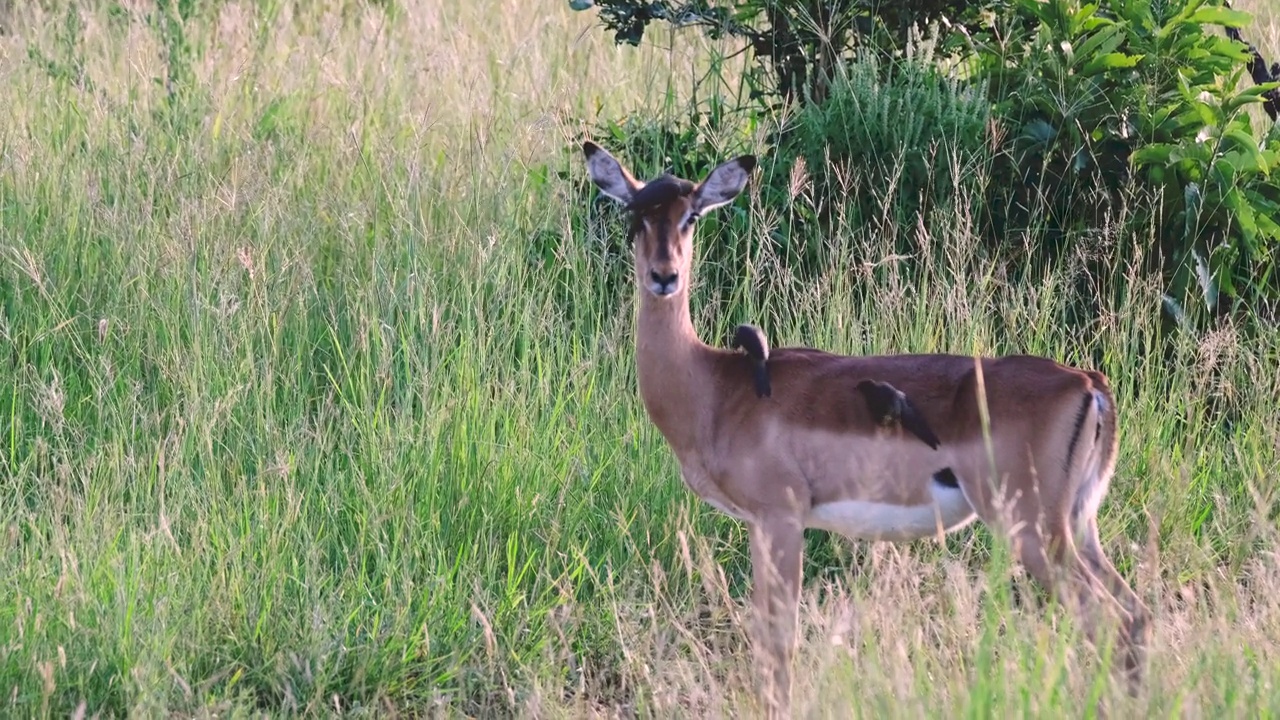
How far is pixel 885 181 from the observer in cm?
560

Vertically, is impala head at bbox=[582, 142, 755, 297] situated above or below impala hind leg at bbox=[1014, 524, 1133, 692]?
above

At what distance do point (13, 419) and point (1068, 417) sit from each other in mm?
2972

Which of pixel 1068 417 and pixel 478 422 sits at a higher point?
pixel 1068 417

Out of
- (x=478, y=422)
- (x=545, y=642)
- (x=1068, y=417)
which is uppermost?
(x=1068, y=417)

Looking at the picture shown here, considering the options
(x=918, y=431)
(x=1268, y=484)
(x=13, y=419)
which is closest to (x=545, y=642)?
(x=918, y=431)

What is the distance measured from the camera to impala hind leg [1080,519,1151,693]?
11.2ft

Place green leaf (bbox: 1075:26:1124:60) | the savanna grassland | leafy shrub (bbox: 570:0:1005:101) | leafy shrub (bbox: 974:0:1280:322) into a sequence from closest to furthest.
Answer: the savanna grassland, leafy shrub (bbox: 974:0:1280:322), green leaf (bbox: 1075:26:1124:60), leafy shrub (bbox: 570:0:1005:101)

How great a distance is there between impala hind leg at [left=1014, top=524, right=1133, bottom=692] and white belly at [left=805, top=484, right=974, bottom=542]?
0.18 m

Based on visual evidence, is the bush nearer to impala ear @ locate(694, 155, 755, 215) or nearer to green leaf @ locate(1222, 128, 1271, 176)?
green leaf @ locate(1222, 128, 1271, 176)

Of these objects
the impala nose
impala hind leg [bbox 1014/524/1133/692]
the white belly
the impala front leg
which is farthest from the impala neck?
impala hind leg [bbox 1014/524/1133/692]

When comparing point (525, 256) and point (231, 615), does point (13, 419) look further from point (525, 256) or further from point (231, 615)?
point (525, 256)

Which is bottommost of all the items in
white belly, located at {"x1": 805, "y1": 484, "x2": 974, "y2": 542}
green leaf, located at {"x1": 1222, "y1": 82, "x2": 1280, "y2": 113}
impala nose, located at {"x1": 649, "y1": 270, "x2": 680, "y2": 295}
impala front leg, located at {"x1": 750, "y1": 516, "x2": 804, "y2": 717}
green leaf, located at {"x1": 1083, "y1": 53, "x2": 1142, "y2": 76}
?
impala front leg, located at {"x1": 750, "y1": 516, "x2": 804, "y2": 717}

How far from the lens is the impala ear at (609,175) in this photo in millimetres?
3969

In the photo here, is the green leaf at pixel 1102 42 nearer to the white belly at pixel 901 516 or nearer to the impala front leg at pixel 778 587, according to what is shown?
the white belly at pixel 901 516
